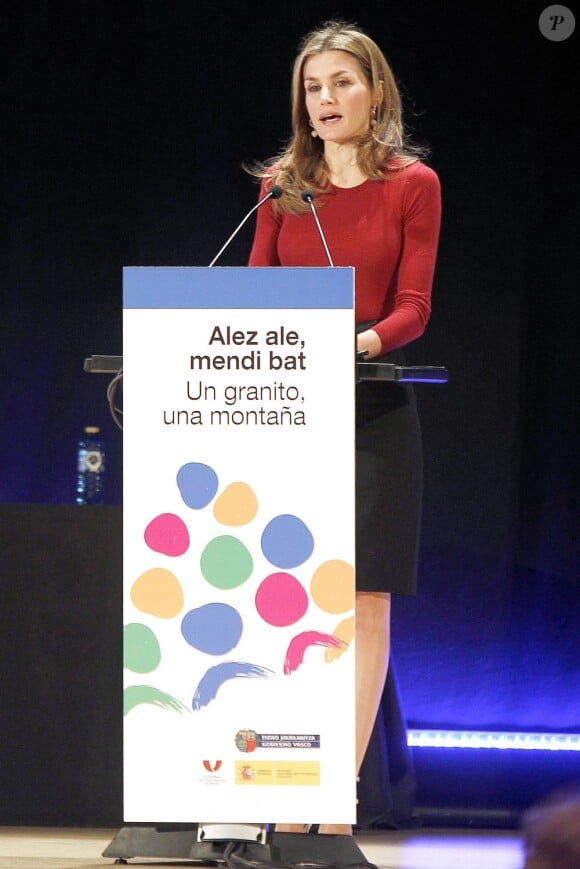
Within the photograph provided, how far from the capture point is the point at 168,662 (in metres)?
2.15

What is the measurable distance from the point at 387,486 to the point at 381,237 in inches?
19.7

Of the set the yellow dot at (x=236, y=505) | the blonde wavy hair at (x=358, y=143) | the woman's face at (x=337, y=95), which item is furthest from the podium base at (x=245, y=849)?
the woman's face at (x=337, y=95)

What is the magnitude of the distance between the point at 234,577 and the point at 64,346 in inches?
66.7

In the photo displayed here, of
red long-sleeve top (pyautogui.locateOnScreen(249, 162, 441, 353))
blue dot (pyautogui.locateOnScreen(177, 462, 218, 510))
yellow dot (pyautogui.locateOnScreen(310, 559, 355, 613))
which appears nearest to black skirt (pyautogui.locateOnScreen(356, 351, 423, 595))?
red long-sleeve top (pyautogui.locateOnScreen(249, 162, 441, 353))

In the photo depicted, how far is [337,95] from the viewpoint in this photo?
8.21 feet

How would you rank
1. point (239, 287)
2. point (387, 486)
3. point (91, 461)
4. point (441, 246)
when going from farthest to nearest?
point (441, 246) < point (91, 461) < point (387, 486) < point (239, 287)

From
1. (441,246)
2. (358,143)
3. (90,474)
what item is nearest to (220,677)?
(358,143)

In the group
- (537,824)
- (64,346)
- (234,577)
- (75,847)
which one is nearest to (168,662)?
(234,577)

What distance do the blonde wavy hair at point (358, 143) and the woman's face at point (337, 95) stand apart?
0.02 meters

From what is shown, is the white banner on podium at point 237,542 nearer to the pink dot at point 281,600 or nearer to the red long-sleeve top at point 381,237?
the pink dot at point 281,600

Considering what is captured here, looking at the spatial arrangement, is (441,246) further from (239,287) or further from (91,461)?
(239,287)

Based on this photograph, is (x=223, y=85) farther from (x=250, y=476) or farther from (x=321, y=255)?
(x=250, y=476)

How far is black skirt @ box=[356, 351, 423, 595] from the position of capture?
2407 mm

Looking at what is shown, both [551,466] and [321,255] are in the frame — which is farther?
[551,466]
